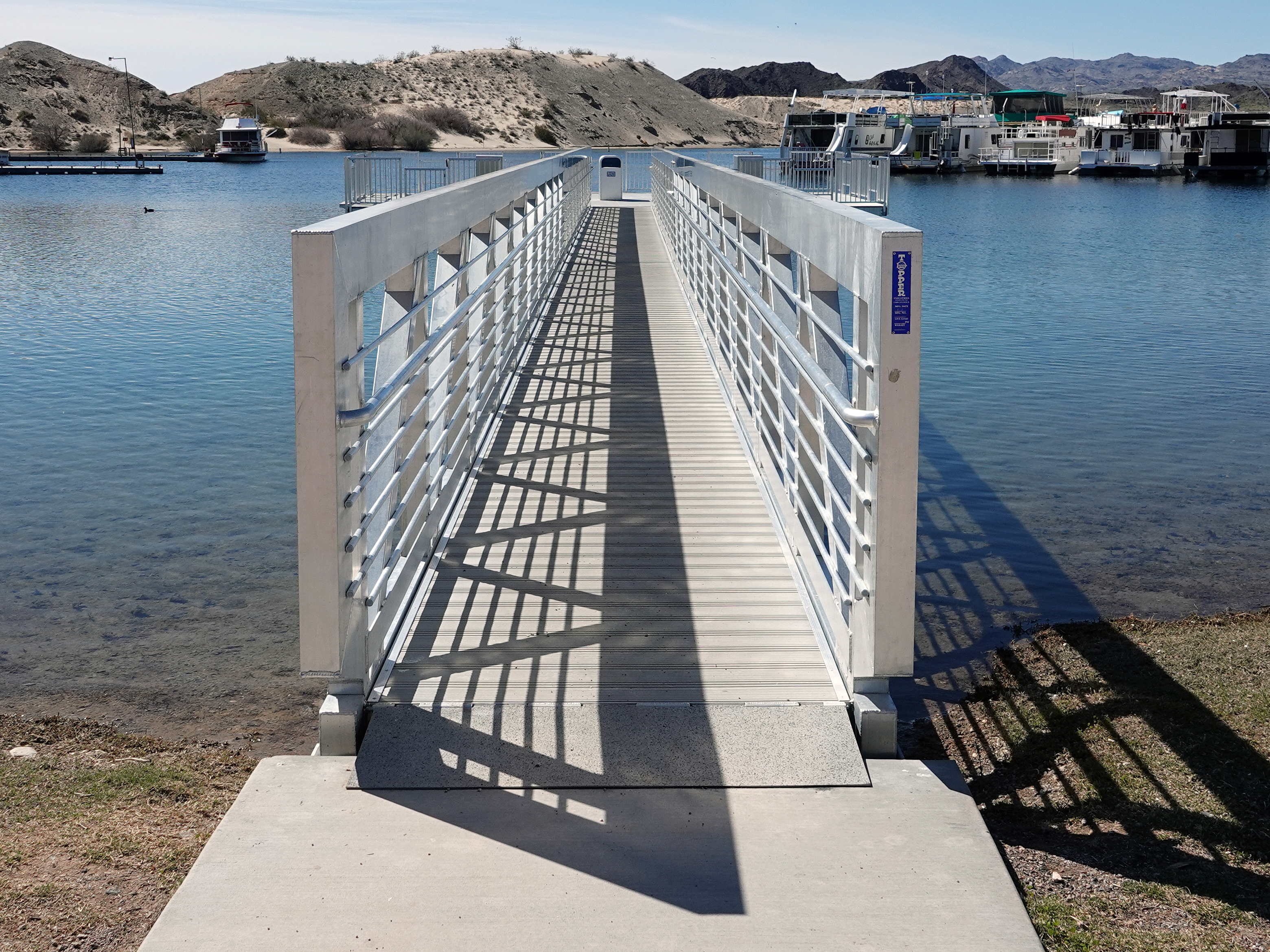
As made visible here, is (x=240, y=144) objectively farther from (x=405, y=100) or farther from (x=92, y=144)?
(x=405, y=100)

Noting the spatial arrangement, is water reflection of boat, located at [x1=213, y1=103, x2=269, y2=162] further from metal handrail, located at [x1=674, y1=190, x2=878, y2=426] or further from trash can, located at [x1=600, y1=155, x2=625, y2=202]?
metal handrail, located at [x1=674, y1=190, x2=878, y2=426]

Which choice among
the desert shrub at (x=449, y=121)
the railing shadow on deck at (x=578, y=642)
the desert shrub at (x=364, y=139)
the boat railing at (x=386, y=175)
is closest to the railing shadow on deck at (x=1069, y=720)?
the railing shadow on deck at (x=578, y=642)

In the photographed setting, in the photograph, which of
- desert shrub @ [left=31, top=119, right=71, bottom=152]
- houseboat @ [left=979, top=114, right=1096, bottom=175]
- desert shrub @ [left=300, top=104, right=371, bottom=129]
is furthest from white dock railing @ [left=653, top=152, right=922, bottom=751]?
desert shrub @ [left=300, top=104, right=371, bottom=129]

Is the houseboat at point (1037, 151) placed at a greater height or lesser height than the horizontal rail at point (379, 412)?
greater

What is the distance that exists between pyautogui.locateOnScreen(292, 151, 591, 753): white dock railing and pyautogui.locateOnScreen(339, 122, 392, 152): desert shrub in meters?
111

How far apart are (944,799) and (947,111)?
11481 centimetres

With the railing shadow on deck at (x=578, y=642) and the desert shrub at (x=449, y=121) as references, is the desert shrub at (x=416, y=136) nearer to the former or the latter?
the desert shrub at (x=449, y=121)

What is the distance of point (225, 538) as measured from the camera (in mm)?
9836

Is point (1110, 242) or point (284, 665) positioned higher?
point (1110, 242)

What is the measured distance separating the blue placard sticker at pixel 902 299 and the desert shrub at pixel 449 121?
123472mm

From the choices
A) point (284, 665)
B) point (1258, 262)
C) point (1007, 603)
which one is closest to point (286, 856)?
point (284, 665)

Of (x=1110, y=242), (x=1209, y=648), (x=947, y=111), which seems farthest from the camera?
(x=947, y=111)

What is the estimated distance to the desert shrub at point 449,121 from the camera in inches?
4860

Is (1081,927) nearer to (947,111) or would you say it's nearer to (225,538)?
(225,538)
